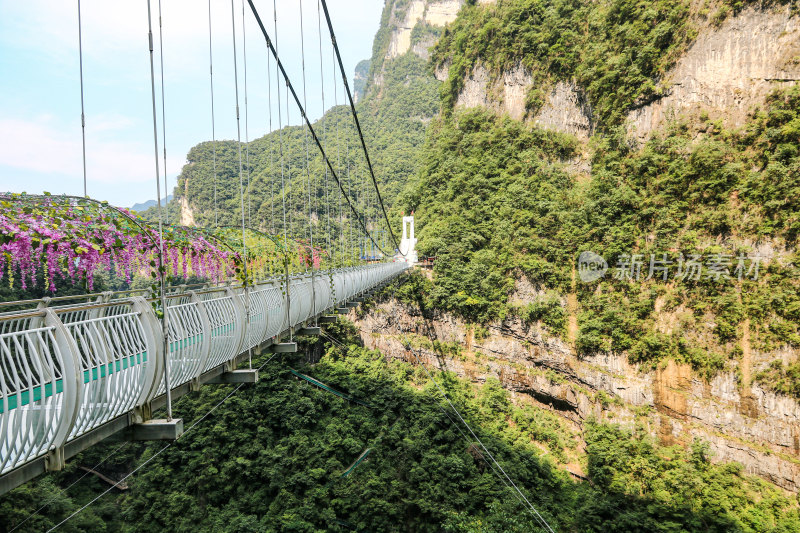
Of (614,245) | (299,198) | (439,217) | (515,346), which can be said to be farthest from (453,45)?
(515,346)

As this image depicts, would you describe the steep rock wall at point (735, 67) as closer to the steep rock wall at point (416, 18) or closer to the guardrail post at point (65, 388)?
the guardrail post at point (65, 388)

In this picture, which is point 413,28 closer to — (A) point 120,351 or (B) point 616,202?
(B) point 616,202

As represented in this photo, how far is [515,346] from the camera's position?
15992 millimetres

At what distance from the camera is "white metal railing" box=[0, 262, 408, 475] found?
5.25 feet

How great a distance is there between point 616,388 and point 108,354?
14501 mm

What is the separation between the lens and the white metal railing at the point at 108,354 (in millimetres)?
1600

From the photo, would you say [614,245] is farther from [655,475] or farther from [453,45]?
[453,45]

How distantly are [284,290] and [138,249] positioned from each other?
2.24m

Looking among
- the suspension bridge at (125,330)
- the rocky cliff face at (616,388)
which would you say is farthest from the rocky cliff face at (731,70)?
the suspension bridge at (125,330)
